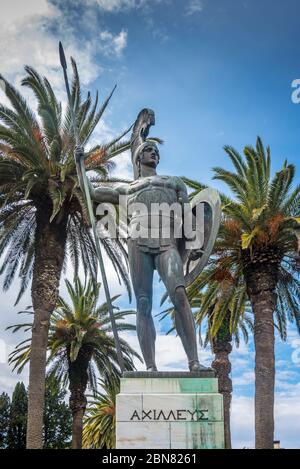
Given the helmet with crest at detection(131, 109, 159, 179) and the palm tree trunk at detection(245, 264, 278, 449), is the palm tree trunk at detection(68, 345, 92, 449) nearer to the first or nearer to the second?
the palm tree trunk at detection(245, 264, 278, 449)

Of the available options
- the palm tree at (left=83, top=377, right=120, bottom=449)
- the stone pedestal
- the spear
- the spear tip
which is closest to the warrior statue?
the spear

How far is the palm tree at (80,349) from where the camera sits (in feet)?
85.6

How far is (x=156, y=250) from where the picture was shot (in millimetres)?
7312

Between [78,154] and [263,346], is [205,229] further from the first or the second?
[263,346]

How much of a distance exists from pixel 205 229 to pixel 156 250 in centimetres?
64

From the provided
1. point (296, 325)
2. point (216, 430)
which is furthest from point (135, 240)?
point (296, 325)

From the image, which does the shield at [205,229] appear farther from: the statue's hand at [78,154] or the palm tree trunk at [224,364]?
the palm tree trunk at [224,364]

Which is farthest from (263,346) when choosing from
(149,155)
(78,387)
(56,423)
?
(56,423)

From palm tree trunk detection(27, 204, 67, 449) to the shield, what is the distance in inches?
454

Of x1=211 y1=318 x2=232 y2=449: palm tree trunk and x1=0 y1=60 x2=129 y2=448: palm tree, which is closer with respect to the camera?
x1=0 y1=60 x2=129 y2=448: palm tree

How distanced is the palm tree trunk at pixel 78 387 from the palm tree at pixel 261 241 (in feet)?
29.1

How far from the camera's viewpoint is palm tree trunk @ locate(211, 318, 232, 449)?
2322 centimetres

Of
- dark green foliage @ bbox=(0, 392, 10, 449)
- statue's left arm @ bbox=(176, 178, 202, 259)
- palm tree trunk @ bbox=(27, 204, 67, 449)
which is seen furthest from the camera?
dark green foliage @ bbox=(0, 392, 10, 449)
